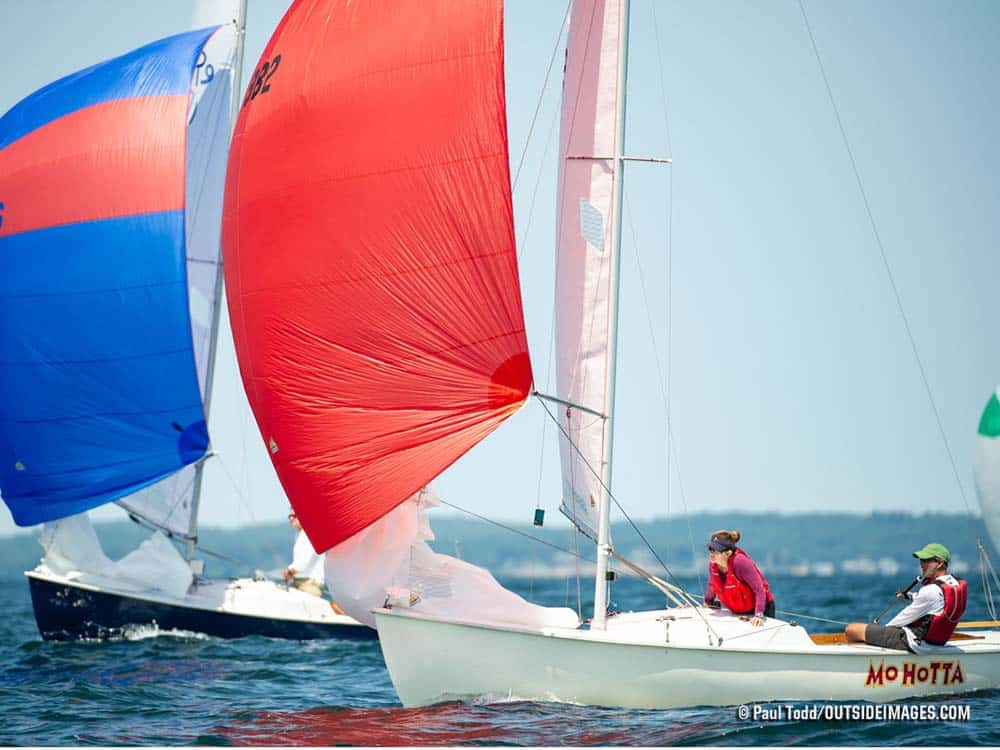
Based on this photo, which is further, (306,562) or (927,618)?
(306,562)

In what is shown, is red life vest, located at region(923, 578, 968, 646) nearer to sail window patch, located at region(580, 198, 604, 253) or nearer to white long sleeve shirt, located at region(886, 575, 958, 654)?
white long sleeve shirt, located at region(886, 575, 958, 654)

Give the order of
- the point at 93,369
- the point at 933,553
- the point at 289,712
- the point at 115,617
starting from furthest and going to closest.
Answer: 1. the point at 115,617
2. the point at 93,369
3. the point at 289,712
4. the point at 933,553

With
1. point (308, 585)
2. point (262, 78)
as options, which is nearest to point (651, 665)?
Answer: point (262, 78)

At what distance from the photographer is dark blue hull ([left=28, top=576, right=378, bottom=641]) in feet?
59.4

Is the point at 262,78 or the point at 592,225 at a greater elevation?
the point at 262,78

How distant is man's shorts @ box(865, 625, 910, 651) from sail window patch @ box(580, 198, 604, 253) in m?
4.07

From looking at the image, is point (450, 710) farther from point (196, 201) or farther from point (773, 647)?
point (196, 201)

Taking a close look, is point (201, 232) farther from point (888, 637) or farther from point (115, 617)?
point (888, 637)

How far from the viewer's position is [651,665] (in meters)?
10.8

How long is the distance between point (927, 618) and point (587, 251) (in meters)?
4.34

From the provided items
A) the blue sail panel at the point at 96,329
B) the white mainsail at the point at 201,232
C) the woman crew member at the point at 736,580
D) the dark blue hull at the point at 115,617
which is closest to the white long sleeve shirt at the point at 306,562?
the dark blue hull at the point at 115,617

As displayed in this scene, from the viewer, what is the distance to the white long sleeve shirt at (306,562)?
61.9ft

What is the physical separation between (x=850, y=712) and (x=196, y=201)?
1265cm

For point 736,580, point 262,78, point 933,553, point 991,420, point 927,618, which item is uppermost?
point 262,78
